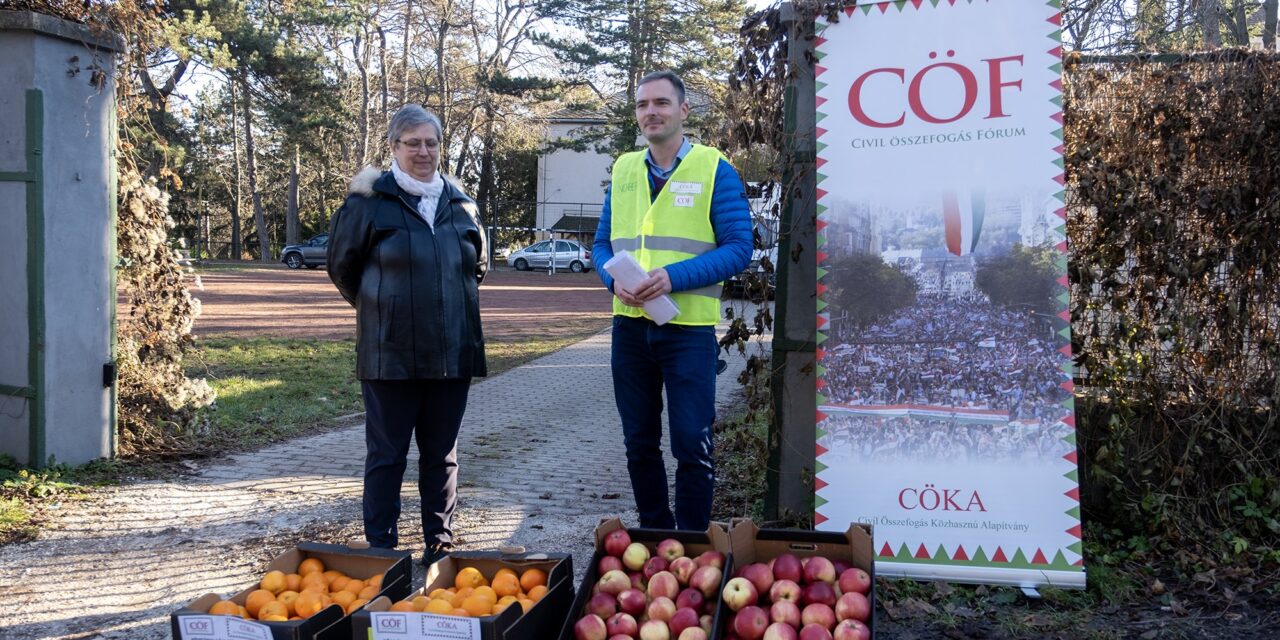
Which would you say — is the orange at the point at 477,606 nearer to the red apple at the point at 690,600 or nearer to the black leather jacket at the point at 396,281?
the red apple at the point at 690,600

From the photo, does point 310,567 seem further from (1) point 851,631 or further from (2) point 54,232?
(2) point 54,232

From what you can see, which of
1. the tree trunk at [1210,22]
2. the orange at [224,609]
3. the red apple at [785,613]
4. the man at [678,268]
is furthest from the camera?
the tree trunk at [1210,22]

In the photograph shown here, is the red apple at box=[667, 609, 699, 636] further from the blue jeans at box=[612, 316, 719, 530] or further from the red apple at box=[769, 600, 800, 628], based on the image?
the blue jeans at box=[612, 316, 719, 530]

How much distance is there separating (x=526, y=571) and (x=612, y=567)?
11.8 inches

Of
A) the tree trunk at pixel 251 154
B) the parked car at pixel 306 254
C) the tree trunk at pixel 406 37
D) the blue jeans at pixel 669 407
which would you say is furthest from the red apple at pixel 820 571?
the parked car at pixel 306 254

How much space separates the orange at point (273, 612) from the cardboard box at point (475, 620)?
24 centimetres

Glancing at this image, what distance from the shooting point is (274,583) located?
9.76 feet

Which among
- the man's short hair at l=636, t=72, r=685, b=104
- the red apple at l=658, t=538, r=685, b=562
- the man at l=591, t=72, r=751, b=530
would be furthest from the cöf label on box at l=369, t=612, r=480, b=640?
the man's short hair at l=636, t=72, r=685, b=104

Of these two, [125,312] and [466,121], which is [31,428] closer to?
[125,312]

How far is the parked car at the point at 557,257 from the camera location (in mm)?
38219

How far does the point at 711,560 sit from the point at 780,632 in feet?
1.41

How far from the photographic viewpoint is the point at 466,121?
36594mm

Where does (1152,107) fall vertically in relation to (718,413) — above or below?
above

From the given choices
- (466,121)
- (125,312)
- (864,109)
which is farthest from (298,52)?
(864,109)
